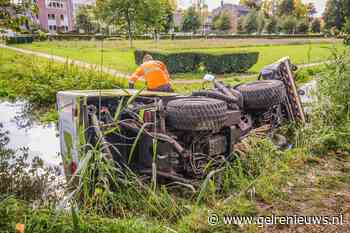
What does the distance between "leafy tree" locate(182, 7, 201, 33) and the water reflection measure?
68.0 metres

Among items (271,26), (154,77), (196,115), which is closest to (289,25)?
(271,26)

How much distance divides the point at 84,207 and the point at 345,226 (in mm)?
1938

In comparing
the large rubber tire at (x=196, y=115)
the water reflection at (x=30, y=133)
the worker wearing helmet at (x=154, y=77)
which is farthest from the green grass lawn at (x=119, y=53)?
the large rubber tire at (x=196, y=115)

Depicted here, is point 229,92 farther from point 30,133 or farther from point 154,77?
point 30,133

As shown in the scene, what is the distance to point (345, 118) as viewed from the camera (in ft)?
19.2

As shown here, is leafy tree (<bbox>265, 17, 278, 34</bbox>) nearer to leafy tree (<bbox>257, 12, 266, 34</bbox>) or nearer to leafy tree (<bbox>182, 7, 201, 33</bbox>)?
leafy tree (<bbox>257, 12, 266, 34</bbox>)

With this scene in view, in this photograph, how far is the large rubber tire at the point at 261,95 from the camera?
17.4ft

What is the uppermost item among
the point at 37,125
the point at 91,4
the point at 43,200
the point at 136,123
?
the point at 91,4

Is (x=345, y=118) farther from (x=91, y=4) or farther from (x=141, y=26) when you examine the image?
(x=141, y=26)

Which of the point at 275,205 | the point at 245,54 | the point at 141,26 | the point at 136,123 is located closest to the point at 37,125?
the point at 136,123

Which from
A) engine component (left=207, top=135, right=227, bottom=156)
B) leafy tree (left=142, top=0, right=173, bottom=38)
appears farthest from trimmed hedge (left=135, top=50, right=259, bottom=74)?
engine component (left=207, top=135, right=227, bottom=156)

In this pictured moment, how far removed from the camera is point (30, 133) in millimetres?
7926

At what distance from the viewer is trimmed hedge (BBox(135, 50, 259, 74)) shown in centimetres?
1862

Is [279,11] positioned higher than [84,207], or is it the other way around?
[279,11]
